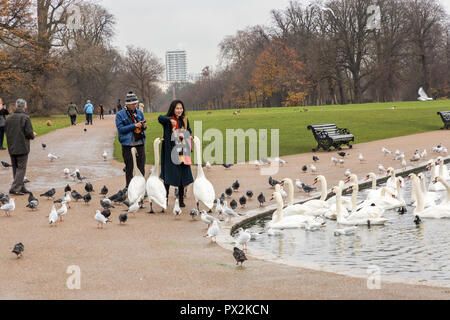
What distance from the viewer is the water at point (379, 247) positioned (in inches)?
283

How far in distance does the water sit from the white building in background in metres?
81.8

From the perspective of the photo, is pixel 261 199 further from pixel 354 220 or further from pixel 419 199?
pixel 419 199

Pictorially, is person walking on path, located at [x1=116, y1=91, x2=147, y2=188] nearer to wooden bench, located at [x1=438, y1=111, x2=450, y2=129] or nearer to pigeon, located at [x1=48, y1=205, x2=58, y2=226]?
pigeon, located at [x1=48, y1=205, x2=58, y2=226]

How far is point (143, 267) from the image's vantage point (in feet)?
23.5

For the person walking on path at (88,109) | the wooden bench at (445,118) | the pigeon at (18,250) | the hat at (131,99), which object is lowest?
the pigeon at (18,250)

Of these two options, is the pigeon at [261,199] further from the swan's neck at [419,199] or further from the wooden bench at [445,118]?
the wooden bench at [445,118]

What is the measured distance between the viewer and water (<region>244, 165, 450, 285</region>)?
7180 millimetres

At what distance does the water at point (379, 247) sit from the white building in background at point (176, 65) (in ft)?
268

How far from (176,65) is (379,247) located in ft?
309

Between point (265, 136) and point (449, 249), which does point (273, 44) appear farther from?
point (449, 249)

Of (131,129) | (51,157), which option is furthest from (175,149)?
(51,157)

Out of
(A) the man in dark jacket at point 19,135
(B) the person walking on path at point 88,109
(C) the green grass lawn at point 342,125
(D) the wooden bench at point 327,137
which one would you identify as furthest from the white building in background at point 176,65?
(A) the man in dark jacket at point 19,135
